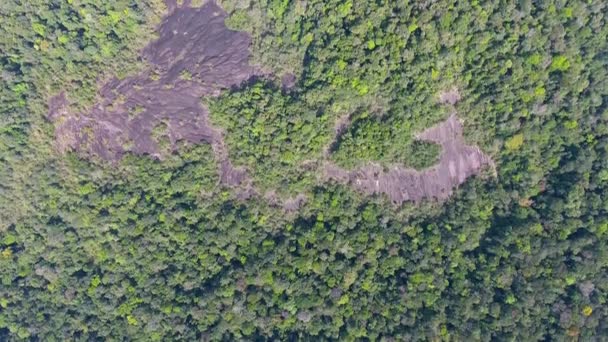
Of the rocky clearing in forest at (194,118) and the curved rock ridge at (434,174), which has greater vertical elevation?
the rocky clearing in forest at (194,118)

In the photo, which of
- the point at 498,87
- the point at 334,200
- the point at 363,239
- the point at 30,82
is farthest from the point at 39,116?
the point at 498,87

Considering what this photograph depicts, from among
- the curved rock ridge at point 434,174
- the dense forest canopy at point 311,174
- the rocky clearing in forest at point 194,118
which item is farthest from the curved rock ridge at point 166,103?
the curved rock ridge at point 434,174

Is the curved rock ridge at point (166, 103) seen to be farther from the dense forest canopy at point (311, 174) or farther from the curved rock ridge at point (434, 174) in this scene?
the curved rock ridge at point (434, 174)

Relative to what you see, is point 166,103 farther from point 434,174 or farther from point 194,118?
point 434,174

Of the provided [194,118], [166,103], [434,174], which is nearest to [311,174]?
[434,174]

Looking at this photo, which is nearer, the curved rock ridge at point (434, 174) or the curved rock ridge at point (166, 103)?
the curved rock ridge at point (434, 174)

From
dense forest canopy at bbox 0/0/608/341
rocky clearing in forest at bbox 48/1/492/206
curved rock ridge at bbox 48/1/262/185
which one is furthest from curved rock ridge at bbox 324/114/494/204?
curved rock ridge at bbox 48/1/262/185

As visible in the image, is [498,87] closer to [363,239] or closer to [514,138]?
[514,138]
